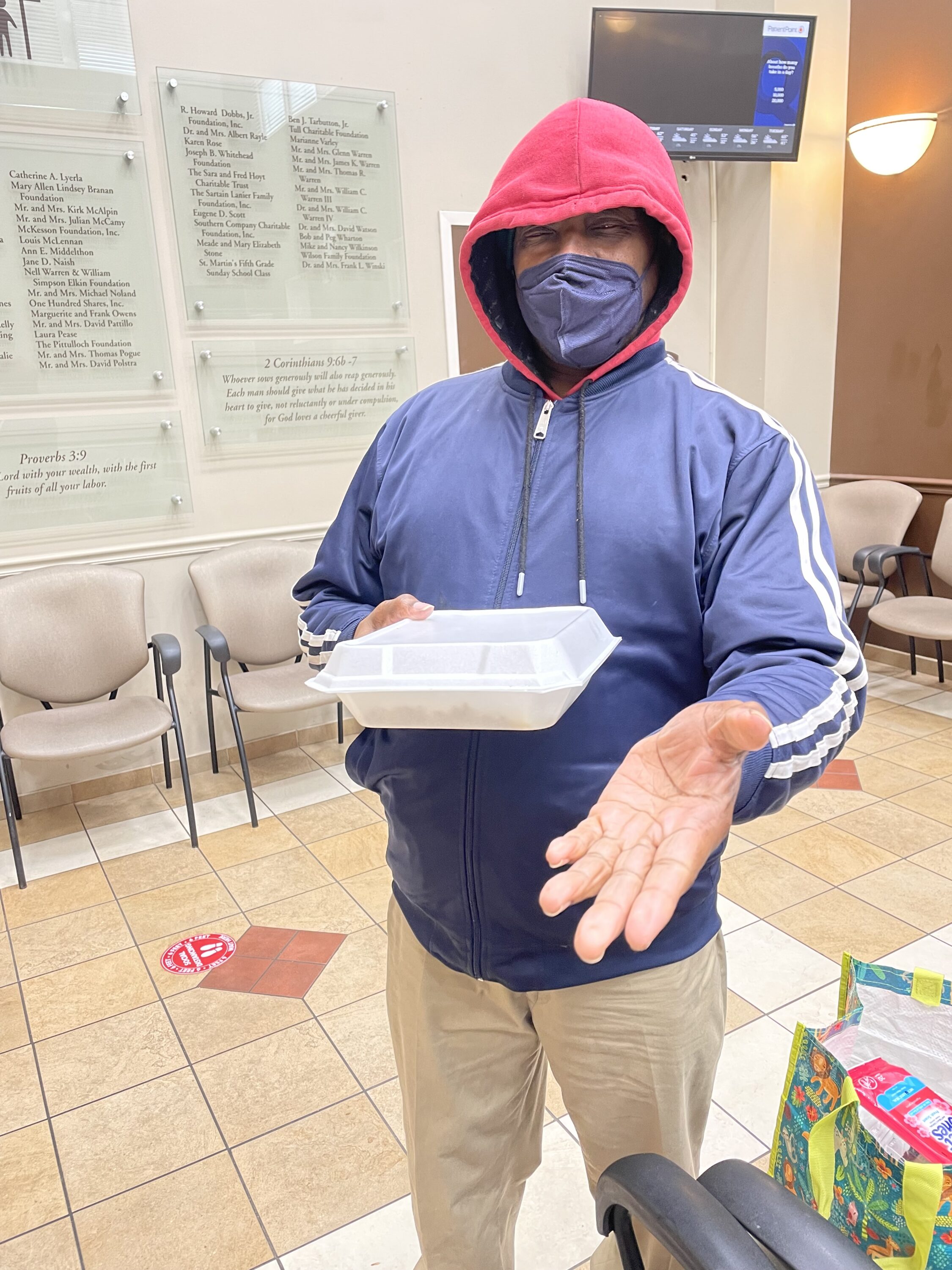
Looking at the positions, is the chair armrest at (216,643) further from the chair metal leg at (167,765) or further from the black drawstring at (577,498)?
the black drawstring at (577,498)

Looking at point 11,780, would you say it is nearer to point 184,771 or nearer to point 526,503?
point 184,771

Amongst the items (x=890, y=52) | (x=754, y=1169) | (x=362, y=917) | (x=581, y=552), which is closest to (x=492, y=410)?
(x=581, y=552)

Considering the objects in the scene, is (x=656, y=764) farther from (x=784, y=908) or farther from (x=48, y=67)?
(x=48, y=67)

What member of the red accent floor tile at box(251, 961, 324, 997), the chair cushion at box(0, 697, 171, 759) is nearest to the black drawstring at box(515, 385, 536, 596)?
the red accent floor tile at box(251, 961, 324, 997)

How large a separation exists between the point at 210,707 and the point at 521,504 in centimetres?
277

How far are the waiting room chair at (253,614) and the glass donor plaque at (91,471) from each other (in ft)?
0.99

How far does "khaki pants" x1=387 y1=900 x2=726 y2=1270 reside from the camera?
102cm

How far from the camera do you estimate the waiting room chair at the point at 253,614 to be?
11.2 ft

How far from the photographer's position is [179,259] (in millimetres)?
3361

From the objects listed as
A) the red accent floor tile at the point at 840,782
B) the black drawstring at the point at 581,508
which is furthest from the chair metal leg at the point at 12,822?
the red accent floor tile at the point at 840,782

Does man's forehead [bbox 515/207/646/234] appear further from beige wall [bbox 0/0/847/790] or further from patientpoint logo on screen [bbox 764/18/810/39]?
patientpoint logo on screen [bbox 764/18/810/39]

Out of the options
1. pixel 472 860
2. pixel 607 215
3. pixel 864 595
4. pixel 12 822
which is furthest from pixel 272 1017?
pixel 864 595

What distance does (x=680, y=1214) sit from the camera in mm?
657

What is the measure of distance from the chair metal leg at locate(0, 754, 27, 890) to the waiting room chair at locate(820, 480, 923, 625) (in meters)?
3.63
